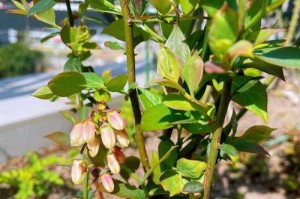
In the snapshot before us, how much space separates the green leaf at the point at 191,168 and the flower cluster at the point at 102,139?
2.9 inches

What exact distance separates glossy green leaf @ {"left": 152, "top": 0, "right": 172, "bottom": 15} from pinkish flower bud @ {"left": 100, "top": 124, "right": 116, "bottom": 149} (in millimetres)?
143

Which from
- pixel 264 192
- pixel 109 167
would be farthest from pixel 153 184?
pixel 264 192

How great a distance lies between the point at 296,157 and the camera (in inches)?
71.7

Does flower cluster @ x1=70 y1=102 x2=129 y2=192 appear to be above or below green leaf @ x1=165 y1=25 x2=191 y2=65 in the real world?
below

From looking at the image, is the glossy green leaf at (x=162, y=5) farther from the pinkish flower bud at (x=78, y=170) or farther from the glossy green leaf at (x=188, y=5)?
the pinkish flower bud at (x=78, y=170)

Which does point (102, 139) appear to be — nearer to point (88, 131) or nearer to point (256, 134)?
point (88, 131)

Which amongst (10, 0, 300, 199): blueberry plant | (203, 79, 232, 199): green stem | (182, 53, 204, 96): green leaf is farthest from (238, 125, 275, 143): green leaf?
(182, 53, 204, 96): green leaf

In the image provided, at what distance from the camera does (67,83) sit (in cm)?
48

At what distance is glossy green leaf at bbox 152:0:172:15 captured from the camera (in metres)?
0.45

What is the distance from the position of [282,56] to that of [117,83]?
0.22 meters

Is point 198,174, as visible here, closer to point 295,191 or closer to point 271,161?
point 295,191

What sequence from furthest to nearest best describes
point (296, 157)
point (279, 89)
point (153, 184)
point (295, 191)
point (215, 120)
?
1. point (279, 89)
2. point (296, 157)
3. point (295, 191)
4. point (153, 184)
5. point (215, 120)

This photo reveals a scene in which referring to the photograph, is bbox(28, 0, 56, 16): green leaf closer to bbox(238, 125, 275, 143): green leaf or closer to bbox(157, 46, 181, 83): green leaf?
bbox(157, 46, 181, 83): green leaf

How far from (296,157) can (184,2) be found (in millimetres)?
1510
